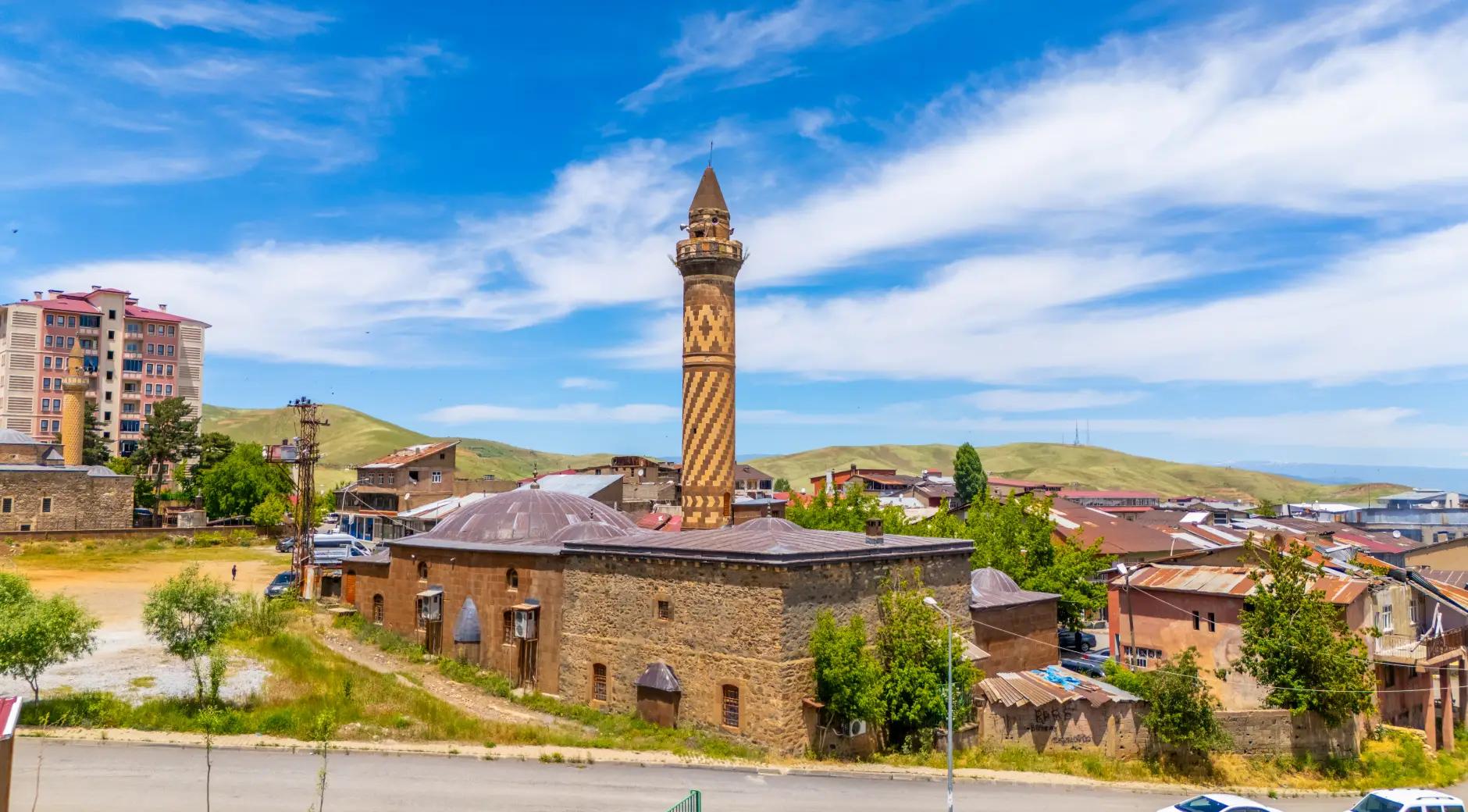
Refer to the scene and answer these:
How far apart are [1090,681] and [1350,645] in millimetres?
7905

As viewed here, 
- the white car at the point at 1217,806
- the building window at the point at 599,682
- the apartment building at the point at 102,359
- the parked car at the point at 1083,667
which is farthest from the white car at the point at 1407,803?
A: the apartment building at the point at 102,359

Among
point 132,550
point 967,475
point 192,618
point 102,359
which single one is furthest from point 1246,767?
point 102,359

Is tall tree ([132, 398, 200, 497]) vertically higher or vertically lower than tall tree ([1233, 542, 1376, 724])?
higher

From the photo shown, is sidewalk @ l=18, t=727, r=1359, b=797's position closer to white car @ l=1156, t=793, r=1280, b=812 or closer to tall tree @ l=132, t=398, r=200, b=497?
white car @ l=1156, t=793, r=1280, b=812

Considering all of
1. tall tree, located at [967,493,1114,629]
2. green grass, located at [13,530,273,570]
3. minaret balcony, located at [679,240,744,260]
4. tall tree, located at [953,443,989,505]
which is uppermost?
minaret balcony, located at [679,240,744,260]

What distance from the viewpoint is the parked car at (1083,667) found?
3478 cm

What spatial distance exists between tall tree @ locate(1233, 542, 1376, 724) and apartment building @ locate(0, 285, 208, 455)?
97.6 meters

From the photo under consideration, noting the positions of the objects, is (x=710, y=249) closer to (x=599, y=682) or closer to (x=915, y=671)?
(x=599, y=682)

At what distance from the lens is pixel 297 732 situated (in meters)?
25.1

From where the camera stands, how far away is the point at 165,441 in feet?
264

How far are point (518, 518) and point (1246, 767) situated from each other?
86.7 ft

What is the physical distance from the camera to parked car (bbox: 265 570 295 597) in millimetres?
46325

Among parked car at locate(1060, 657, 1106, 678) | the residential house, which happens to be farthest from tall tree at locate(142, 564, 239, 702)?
the residential house

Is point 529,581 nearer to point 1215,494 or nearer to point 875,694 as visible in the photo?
point 875,694
